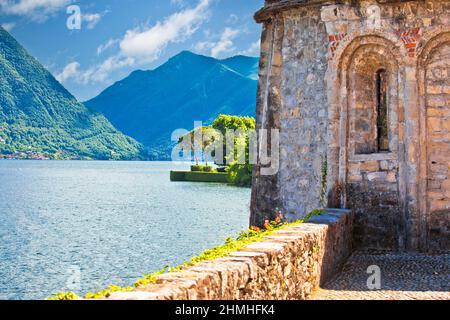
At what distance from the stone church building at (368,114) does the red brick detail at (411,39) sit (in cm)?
2

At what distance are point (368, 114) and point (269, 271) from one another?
644 cm

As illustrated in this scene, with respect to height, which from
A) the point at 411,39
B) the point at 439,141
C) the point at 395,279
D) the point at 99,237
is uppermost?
the point at 411,39

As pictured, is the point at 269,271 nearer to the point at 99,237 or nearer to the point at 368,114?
Answer: the point at 368,114

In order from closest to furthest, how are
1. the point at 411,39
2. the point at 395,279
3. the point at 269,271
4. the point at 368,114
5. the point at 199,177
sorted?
the point at 269,271 < the point at 395,279 < the point at 411,39 < the point at 368,114 < the point at 199,177

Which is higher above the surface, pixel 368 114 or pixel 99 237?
pixel 368 114

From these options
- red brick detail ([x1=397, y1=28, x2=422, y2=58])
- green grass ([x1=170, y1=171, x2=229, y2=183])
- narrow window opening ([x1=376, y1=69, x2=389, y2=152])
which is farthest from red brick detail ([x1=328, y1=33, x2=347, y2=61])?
green grass ([x1=170, y1=171, x2=229, y2=183])

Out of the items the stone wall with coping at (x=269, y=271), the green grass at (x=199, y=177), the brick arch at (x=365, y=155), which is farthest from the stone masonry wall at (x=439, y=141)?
the green grass at (x=199, y=177)

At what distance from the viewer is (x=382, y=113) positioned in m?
11.0

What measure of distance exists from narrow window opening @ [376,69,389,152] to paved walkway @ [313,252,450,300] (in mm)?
2231

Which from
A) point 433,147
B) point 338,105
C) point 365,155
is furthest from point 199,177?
point 433,147

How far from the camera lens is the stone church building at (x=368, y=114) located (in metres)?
10.3

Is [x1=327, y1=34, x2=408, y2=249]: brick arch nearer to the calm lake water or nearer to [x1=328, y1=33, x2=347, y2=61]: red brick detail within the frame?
[x1=328, y1=33, x2=347, y2=61]: red brick detail

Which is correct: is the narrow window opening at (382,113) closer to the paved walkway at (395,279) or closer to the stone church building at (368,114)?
the stone church building at (368,114)
